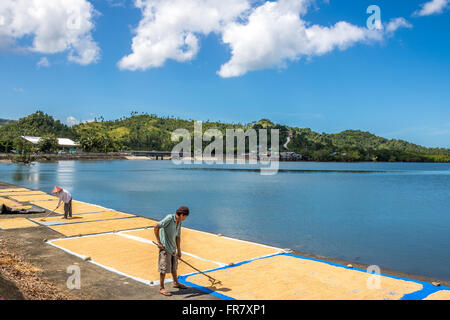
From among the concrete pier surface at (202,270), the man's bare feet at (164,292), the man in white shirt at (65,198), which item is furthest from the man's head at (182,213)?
the man in white shirt at (65,198)

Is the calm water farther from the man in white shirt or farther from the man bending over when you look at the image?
the man bending over

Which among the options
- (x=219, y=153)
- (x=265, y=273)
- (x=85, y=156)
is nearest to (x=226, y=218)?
(x=265, y=273)

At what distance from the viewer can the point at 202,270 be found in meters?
9.52

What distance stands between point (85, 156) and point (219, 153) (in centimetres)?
7042

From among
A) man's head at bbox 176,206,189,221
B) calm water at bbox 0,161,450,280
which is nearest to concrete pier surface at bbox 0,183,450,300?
man's head at bbox 176,206,189,221

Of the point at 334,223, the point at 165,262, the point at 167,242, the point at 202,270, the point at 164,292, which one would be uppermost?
the point at 167,242

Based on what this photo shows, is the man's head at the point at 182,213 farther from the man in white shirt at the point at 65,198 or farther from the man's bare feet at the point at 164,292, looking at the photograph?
the man in white shirt at the point at 65,198

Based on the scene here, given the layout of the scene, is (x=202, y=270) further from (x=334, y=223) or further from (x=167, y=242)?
(x=334, y=223)

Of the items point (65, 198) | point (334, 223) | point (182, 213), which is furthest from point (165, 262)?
point (334, 223)

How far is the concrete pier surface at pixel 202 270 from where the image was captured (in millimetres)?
7875

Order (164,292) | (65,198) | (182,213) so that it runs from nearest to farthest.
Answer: (182,213) → (164,292) → (65,198)

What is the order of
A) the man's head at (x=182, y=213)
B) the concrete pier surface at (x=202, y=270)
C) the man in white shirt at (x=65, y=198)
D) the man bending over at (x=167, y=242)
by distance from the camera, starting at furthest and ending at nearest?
the man in white shirt at (x=65, y=198), the concrete pier surface at (x=202, y=270), the man bending over at (x=167, y=242), the man's head at (x=182, y=213)
